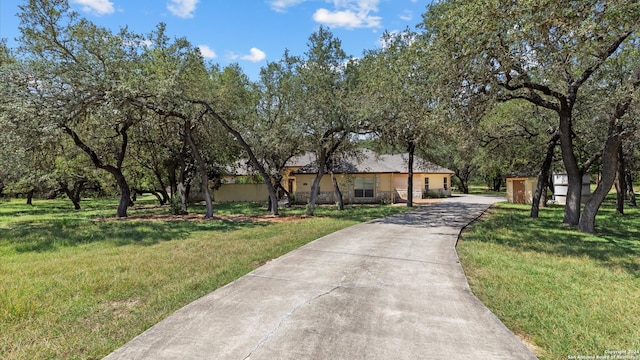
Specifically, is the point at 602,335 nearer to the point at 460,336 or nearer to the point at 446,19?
the point at 460,336

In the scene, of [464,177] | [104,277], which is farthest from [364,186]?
[104,277]

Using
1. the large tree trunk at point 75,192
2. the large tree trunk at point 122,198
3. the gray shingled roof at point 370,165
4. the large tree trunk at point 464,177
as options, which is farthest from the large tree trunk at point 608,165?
the large tree trunk at point 464,177

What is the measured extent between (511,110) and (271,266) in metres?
15.9

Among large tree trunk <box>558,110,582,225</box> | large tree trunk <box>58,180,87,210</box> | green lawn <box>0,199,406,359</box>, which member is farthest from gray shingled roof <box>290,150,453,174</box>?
large tree trunk <box>58,180,87,210</box>

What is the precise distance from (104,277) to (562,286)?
313 inches

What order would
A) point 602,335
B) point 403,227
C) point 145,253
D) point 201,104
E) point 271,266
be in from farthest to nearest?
point 201,104
point 403,227
point 145,253
point 271,266
point 602,335

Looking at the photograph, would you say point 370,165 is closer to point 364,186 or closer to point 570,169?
point 364,186

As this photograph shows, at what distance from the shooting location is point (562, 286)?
5570mm

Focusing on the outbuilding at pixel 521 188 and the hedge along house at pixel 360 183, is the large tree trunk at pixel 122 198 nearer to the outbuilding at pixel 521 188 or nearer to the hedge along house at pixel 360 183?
the hedge along house at pixel 360 183

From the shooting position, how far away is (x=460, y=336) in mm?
3770

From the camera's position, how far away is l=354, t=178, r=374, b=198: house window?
28.2 metres

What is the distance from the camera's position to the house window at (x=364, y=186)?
92.6 ft

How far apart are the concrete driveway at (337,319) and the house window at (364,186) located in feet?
69.6

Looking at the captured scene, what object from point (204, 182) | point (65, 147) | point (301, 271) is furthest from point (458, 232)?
point (65, 147)
